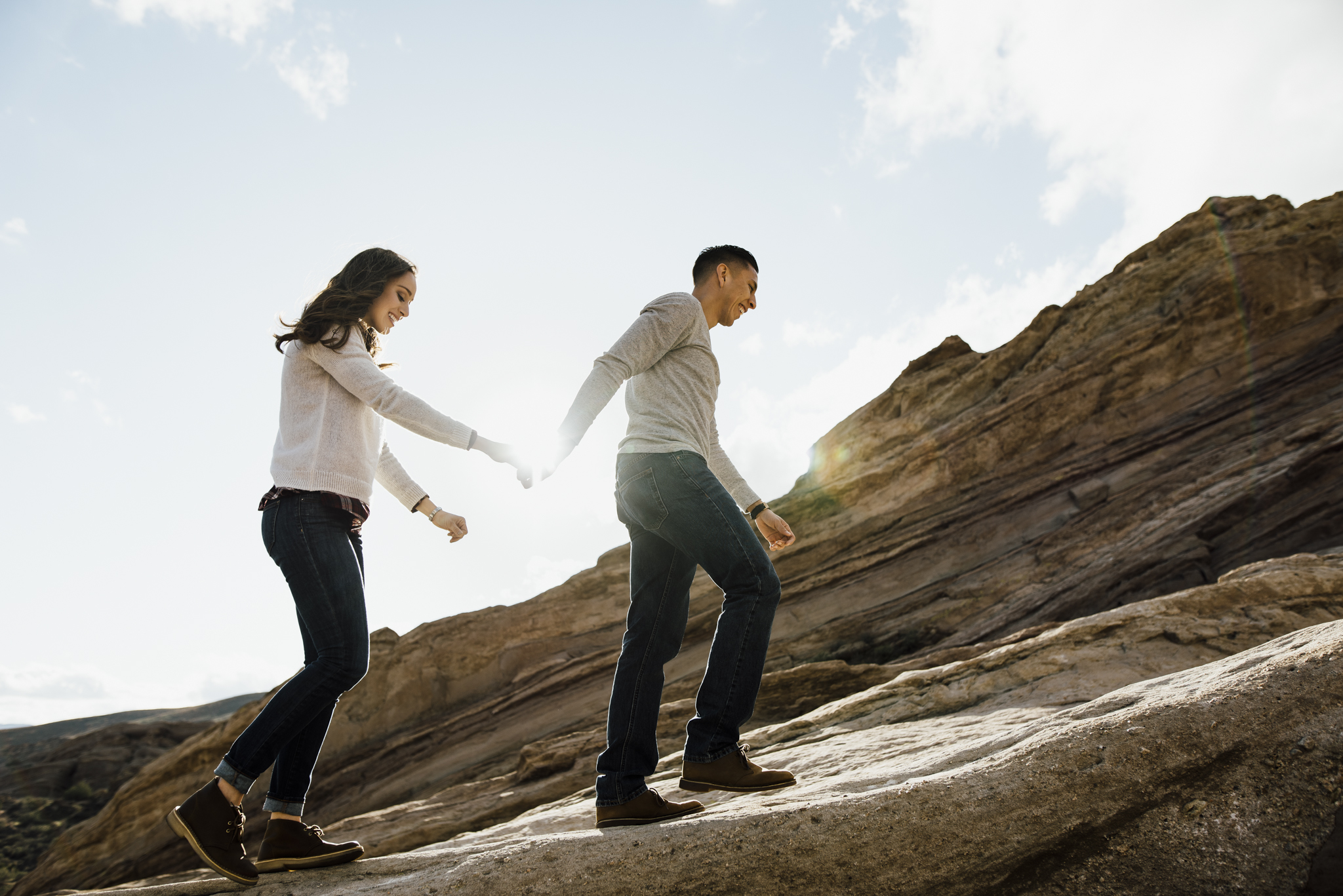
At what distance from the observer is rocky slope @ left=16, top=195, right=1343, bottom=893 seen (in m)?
8.86

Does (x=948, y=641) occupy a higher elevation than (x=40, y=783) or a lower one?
lower

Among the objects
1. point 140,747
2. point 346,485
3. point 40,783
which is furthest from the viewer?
point 140,747

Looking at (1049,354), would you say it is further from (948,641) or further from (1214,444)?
(948,641)

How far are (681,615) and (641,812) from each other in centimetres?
74

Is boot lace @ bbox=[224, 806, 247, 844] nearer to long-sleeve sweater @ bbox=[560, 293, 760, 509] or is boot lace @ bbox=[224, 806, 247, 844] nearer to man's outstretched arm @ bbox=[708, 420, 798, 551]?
long-sleeve sweater @ bbox=[560, 293, 760, 509]

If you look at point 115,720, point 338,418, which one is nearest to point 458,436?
point 338,418

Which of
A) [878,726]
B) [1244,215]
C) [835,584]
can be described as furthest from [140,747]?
[1244,215]

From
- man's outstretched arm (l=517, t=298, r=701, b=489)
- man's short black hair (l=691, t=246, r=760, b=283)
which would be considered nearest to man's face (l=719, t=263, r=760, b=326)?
man's short black hair (l=691, t=246, r=760, b=283)

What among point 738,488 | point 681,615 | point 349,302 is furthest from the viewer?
point 738,488

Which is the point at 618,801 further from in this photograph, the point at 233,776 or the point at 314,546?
the point at 314,546

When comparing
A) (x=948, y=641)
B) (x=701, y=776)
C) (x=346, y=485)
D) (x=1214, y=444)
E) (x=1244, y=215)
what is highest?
(x=1244, y=215)

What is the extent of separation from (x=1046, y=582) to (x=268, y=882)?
9130 millimetres

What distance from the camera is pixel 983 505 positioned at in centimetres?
1136

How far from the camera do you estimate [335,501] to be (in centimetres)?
289
